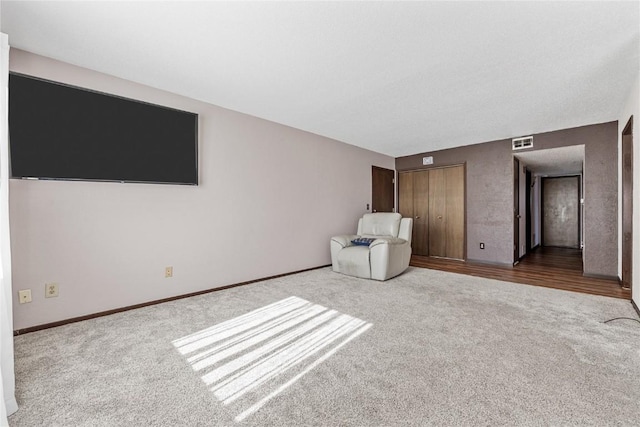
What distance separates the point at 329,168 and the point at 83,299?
3.66 metres

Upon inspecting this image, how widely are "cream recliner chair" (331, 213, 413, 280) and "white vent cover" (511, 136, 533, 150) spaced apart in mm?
2384

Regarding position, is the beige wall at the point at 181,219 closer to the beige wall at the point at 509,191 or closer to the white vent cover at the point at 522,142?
the beige wall at the point at 509,191

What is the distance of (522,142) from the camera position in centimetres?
461

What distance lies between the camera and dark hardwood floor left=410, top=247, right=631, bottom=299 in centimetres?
340

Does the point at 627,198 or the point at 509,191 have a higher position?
the point at 509,191

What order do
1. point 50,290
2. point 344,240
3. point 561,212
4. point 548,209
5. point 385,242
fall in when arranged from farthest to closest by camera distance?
point 548,209, point 561,212, point 344,240, point 385,242, point 50,290

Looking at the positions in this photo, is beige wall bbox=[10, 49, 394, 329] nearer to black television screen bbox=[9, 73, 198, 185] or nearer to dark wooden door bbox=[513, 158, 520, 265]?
black television screen bbox=[9, 73, 198, 185]

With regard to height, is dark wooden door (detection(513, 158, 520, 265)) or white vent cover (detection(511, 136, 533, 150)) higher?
white vent cover (detection(511, 136, 533, 150))

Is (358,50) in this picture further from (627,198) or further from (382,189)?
(382,189)

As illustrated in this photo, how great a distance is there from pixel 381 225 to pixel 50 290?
402 centimetres

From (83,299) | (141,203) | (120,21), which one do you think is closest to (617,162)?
→ (120,21)

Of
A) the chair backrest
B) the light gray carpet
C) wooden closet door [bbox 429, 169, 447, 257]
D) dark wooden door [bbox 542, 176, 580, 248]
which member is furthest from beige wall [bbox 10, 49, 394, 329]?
dark wooden door [bbox 542, 176, 580, 248]

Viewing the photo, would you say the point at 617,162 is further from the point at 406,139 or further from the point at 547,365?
the point at 547,365

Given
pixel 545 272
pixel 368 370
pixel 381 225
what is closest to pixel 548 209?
pixel 545 272
